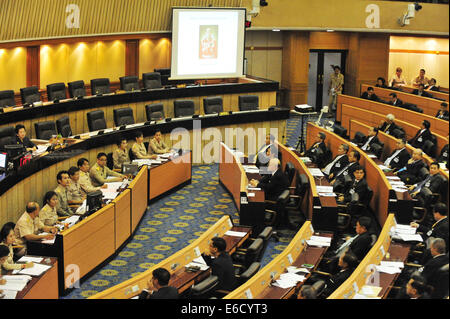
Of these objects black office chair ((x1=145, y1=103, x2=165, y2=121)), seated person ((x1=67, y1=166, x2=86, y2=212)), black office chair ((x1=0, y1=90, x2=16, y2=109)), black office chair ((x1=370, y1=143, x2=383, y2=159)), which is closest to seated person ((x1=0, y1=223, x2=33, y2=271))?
seated person ((x1=67, y1=166, x2=86, y2=212))

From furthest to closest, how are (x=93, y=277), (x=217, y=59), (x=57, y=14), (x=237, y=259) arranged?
(x=217, y=59) → (x=57, y=14) → (x=93, y=277) → (x=237, y=259)

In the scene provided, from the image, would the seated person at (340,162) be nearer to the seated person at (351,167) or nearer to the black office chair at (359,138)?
the seated person at (351,167)

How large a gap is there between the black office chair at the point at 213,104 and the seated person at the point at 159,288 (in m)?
8.16

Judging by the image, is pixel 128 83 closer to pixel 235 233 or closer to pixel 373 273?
pixel 235 233

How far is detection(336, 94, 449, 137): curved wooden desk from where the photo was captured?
507 inches

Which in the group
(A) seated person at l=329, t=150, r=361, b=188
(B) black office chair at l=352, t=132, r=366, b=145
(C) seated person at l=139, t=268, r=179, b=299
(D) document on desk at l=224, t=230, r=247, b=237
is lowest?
(D) document on desk at l=224, t=230, r=247, b=237

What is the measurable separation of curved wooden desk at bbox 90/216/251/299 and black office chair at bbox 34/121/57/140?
399 centimetres

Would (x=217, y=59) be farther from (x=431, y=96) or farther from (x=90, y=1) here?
(x=431, y=96)

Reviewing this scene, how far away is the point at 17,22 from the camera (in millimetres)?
11164

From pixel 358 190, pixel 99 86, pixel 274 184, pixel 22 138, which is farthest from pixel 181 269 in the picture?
pixel 99 86

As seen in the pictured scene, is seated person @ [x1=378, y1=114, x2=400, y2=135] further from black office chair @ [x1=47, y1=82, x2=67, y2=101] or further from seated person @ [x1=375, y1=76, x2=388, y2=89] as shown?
black office chair @ [x1=47, y1=82, x2=67, y2=101]
